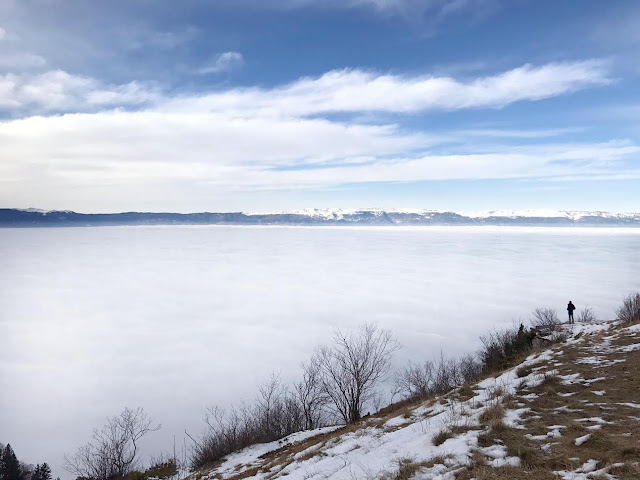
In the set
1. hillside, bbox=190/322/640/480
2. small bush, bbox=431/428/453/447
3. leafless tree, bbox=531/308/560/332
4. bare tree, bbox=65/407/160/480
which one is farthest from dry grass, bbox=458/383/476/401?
bare tree, bbox=65/407/160/480

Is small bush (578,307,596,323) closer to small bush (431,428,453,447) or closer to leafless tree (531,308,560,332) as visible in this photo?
leafless tree (531,308,560,332)

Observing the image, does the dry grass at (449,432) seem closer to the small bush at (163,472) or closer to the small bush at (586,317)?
the small bush at (163,472)

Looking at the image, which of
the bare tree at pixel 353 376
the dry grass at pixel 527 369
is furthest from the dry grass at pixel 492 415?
the bare tree at pixel 353 376

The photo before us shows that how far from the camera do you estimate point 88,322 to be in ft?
440

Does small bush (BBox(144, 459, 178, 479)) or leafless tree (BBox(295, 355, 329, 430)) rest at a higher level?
small bush (BBox(144, 459, 178, 479))

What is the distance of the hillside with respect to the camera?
21.1 ft

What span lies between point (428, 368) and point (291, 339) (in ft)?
163

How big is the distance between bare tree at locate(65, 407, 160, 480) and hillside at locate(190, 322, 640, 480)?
33.8 m

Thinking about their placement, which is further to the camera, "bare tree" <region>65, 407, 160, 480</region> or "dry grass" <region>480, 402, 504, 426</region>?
"bare tree" <region>65, 407, 160, 480</region>

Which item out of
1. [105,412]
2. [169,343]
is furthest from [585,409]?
[169,343]

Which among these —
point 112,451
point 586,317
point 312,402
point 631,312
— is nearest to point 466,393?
point 312,402

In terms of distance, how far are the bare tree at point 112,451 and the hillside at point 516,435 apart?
111ft

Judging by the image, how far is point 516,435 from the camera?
25.5ft

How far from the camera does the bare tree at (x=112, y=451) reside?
3828cm
